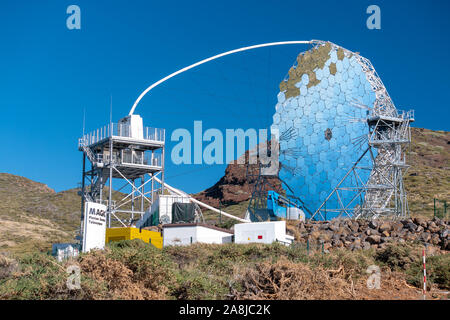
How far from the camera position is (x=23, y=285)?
17.5 meters

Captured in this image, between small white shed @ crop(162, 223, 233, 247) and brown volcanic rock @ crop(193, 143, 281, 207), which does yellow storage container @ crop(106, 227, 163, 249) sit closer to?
small white shed @ crop(162, 223, 233, 247)

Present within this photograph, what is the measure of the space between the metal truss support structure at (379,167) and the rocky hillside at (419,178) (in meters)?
9.17

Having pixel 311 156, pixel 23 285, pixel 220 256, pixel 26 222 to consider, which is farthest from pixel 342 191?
pixel 26 222

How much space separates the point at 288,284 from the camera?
1783 cm

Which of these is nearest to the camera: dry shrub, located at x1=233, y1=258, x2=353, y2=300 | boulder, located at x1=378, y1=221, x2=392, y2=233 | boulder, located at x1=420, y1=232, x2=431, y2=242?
dry shrub, located at x1=233, y1=258, x2=353, y2=300

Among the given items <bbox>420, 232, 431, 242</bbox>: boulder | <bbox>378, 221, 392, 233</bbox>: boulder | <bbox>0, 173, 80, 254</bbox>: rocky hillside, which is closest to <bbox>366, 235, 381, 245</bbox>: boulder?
<bbox>378, 221, 392, 233</bbox>: boulder

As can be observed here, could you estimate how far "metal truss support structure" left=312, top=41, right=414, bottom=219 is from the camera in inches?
1501

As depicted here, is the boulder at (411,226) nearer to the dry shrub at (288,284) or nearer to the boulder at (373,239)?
the boulder at (373,239)

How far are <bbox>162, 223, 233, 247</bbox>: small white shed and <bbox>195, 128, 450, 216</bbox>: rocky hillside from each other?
11.9 m

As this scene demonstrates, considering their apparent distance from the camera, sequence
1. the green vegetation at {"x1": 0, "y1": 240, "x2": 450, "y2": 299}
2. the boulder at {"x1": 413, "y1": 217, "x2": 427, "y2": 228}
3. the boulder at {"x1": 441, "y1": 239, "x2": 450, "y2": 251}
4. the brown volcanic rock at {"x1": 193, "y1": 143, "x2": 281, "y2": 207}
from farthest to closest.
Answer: the brown volcanic rock at {"x1": 193, "y1": 143, "x2": 281, "y2": 207} → the boulder at {"x1": 413, "y1": 217, "x2": 427, "y2": 228} → the boulder at {"x1": 441, "y1": 239, "x2": 450, "y2": 251} → the green vegetation at {"x1": 0, "y1": 240, "x2": 450, "y2": 299}

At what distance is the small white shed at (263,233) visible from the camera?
33.4 metres

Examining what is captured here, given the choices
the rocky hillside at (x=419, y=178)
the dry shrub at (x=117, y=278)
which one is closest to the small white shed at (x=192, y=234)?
the rocky hillside at (x=419, y=178)

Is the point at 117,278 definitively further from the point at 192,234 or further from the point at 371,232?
the point at 371,232

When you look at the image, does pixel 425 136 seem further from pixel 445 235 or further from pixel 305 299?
pixel 305 299
